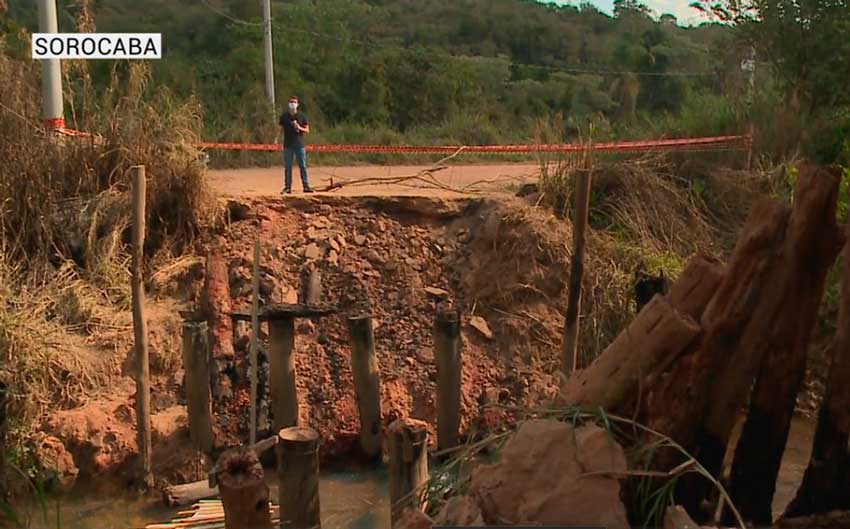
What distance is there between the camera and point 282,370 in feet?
28.1

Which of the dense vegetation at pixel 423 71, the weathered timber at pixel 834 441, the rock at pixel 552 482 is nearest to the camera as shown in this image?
the rock at pixel 552 482

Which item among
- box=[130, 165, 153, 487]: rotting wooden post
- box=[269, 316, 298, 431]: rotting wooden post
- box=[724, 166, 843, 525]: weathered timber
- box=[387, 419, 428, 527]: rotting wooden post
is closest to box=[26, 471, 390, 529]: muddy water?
box=[130, 165, 153, 487]: rotting wooden post

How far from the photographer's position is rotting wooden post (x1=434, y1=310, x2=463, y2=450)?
28.2 ft

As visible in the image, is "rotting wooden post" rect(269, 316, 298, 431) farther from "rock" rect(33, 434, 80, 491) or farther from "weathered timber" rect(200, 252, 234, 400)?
"rock" rect(33, 434, 80, 491)

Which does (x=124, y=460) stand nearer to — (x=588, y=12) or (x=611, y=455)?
(x=611, y=455)

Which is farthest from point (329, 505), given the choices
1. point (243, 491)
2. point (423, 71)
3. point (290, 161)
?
point (423, 71)

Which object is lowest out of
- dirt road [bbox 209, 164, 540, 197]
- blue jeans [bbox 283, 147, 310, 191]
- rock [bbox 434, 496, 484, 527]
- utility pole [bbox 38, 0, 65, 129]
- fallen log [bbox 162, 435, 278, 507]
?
fallen log [bbox 162, 435, 278, 507]

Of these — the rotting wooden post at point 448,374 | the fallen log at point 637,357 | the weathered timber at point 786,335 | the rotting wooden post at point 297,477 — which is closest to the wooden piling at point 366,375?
the rotting wooden post at point 448,374

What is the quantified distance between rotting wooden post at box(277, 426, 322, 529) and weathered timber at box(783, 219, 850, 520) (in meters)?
2.59

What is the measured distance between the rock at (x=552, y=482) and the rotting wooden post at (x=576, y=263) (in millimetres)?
3777

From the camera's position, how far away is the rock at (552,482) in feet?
11.3

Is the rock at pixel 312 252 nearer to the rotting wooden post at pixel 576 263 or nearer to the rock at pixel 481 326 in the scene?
the rock at pixel 481 326

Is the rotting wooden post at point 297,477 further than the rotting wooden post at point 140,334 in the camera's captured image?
No

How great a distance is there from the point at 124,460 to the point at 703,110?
8.88 metres
